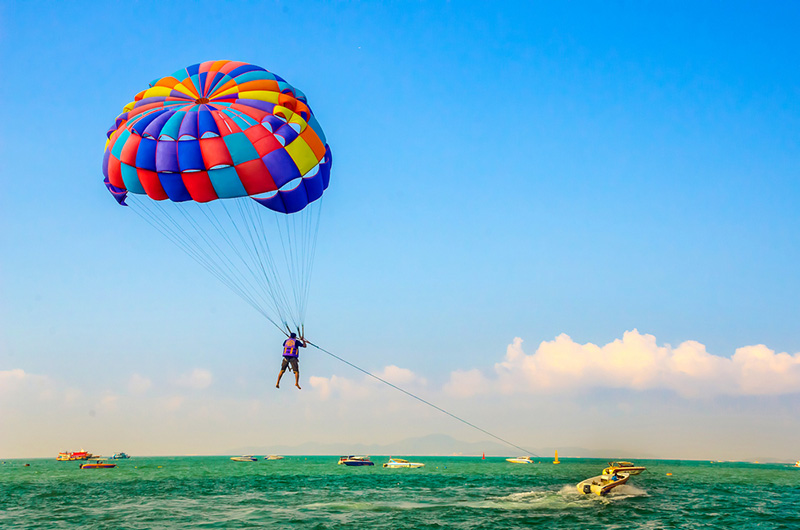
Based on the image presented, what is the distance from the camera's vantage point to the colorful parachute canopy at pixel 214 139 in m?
16.0

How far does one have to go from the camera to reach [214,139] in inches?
635


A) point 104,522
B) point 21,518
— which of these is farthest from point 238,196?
point 21,518

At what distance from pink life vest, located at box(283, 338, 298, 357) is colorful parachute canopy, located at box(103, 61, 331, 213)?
4423mm

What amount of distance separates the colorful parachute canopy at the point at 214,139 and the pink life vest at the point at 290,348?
4423 mm

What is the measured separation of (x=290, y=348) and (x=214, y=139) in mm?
6300

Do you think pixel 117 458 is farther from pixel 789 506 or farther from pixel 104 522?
pixel 789 506

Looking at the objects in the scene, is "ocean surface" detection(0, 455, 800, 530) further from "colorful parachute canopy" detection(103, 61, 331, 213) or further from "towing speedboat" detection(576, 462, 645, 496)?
"colorful parachute canopy" detection(103, 61, 331, 213)

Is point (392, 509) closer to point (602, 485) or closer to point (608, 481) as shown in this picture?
point (602, 485)

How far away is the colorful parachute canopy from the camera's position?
16.0m

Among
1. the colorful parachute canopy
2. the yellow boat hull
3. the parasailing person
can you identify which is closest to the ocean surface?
the yellow boat hull

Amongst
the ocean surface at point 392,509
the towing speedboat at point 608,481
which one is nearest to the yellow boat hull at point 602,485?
the towing speedboat at point 608,481

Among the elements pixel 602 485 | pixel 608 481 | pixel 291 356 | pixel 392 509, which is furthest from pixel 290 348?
pixel 608 481

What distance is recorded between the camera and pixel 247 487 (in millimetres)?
42562

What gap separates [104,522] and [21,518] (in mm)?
5658
